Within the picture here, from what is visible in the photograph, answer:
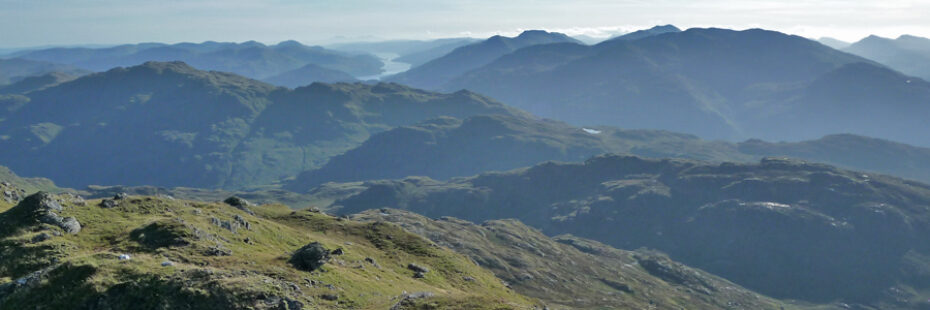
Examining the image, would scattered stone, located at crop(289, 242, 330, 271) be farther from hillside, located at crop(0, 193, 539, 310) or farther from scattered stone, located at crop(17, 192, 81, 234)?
scattered stone, located at crop(17, 192, 81, 234)

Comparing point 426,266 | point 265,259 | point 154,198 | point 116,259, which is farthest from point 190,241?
point 426,266

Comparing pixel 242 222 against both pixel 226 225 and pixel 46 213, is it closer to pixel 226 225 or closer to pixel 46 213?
pixel 226 225

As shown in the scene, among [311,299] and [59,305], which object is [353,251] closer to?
[311,299]

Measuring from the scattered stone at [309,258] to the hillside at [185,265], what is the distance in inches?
4.6

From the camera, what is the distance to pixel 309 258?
63375 millimetres

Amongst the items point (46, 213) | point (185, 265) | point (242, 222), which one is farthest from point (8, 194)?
point (185, 265)

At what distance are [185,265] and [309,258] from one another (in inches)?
507

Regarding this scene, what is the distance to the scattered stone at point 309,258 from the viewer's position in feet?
206

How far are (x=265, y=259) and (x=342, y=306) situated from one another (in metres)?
13.6

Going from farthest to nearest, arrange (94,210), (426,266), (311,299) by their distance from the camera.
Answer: (426,266)
(94,210)
(311,299)

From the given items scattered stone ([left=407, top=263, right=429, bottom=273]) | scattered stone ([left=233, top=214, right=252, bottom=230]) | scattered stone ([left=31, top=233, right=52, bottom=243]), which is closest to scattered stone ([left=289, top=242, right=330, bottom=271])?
scattered stone ([left=233, top=214, right=252, bottom=230])

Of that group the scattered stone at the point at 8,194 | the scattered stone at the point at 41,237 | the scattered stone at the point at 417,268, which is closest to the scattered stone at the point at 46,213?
the scattered stone at the point at 41,237

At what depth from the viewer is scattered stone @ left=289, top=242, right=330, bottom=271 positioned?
206 ft

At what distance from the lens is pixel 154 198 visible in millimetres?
83375
